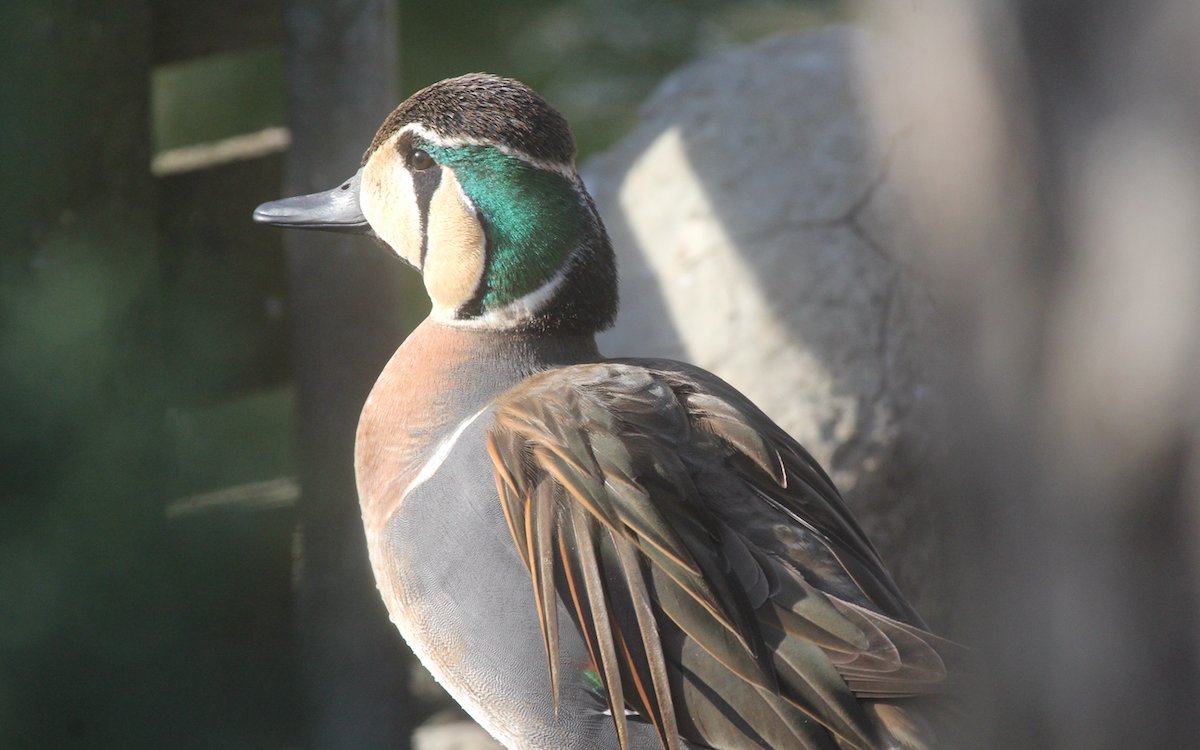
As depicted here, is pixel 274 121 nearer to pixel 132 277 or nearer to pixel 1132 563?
pixel 132 277

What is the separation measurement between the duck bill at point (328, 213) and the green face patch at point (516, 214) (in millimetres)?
274

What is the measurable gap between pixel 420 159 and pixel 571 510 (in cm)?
69

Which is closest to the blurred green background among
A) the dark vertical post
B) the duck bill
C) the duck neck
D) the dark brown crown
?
the dark vertical post

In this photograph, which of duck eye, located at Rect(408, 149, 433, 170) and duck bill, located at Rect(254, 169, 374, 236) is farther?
duck bill, located at Rect(254, 169, 374, 236)

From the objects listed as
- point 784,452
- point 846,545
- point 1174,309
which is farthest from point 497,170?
point 1174,309

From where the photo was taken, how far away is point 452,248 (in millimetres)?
2225

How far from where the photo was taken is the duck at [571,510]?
1.79 m

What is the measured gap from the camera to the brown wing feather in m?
1.77

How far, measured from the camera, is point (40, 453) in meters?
3.10

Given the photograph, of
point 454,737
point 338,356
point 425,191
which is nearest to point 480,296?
point 425,191

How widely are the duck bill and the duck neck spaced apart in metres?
0.26

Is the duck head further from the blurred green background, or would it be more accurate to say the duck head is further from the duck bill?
the blurred green background

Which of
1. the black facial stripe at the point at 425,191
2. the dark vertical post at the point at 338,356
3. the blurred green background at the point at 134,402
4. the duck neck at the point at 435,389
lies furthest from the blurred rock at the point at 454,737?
the black facial stripe at the point at 425,191

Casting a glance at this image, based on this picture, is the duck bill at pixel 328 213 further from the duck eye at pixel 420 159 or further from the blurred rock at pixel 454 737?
the blurred rock at pixel 454 737
